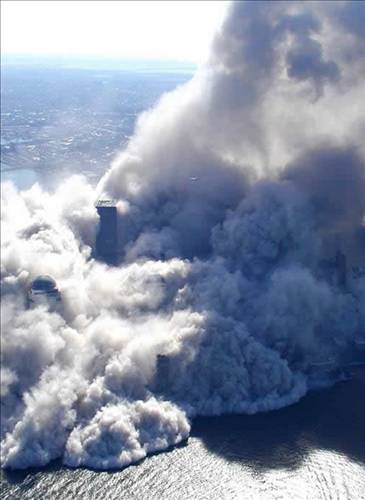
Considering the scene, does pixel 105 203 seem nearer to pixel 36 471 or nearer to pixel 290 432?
pixel 290 432

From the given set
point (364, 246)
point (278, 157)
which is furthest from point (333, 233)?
point (278, 157)

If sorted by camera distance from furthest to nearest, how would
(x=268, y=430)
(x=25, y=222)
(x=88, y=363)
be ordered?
(x=25, y=222) < (x=88, y=363) < (x=268, y=430)

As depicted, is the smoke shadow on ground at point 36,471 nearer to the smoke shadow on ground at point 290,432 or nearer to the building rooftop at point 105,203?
the smoke shadow on ground at point 290,432

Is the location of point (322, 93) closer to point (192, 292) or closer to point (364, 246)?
point (364, 246)

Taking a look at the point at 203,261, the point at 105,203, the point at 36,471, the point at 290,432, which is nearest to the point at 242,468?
the point at 290,432

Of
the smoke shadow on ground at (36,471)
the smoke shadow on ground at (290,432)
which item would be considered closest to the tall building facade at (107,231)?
the smoke shadow on ground at (290,432)

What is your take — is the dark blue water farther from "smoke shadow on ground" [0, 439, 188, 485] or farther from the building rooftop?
the building rooftop
